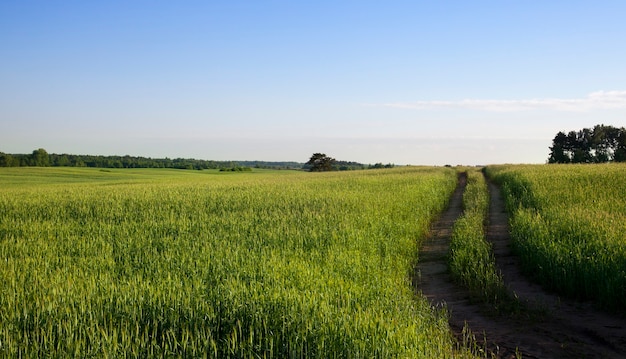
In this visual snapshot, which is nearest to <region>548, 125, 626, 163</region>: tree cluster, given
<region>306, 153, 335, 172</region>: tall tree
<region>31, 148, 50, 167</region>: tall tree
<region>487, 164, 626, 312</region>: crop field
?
<region>306, 153, 335, 172</region>: tall tree

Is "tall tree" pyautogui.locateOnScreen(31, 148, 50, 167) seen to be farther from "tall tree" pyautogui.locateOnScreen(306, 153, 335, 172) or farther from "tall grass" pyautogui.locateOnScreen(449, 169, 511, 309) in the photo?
"tall grass" pyautogui.locateOnScreen(449, 169, 511, 309)

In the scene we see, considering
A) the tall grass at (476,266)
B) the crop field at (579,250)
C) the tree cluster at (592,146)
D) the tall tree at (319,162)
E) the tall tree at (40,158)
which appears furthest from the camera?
the tall tree at (319,162)

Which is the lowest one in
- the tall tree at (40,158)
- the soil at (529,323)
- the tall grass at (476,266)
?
the soil at (529,323)

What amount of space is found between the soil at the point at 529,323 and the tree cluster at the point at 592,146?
81140 millimetres

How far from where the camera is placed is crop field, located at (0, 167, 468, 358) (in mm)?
5188

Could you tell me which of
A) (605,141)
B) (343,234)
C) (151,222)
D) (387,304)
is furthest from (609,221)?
(605,141)

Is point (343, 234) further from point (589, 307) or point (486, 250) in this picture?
point (589, 307)

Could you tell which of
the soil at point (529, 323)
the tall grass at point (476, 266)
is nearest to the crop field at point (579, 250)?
the soil at point (529, 323)

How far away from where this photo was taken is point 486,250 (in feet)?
37.9

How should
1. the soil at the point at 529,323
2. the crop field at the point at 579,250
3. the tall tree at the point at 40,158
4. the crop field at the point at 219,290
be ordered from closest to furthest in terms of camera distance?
the crop field at the point at 219,290, the soil at the point at 529,323, the crop field at the point at 579,250, the tall tree at the point at 40,158

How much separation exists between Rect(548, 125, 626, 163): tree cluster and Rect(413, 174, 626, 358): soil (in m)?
81.1

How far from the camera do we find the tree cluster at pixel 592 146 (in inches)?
3150

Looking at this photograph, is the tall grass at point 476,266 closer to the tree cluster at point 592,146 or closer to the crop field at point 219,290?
the crop field at point 219,290

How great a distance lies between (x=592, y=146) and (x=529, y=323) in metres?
88.1
